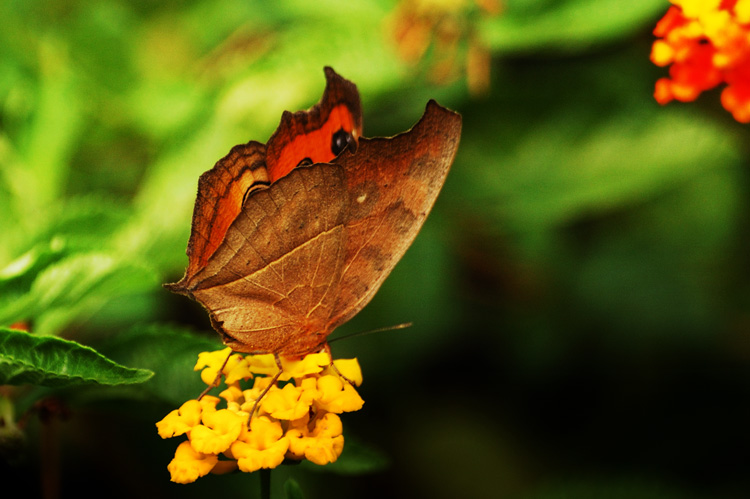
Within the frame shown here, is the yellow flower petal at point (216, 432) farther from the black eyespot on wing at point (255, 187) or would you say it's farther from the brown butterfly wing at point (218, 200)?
the black eyespot on wing at point (255, 187)

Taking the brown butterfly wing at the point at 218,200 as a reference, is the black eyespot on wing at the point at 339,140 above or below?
above

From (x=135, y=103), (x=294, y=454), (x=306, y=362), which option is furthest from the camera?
(x=135, y=103)

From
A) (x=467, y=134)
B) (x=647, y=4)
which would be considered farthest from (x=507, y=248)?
(x=647, y=4)

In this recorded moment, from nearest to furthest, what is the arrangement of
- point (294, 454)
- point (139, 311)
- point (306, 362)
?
point (294, 454)
point (306, 362)
point (139, 311)

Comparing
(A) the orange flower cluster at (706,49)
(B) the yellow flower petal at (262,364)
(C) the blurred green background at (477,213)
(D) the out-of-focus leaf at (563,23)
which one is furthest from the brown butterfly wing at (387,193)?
(D) the out-of-focus leaf at (563,23)

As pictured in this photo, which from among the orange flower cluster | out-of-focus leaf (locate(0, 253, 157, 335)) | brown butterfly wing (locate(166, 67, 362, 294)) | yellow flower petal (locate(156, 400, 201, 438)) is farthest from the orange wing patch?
the orange flower cluster

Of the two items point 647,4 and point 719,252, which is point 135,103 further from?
point 719,252
